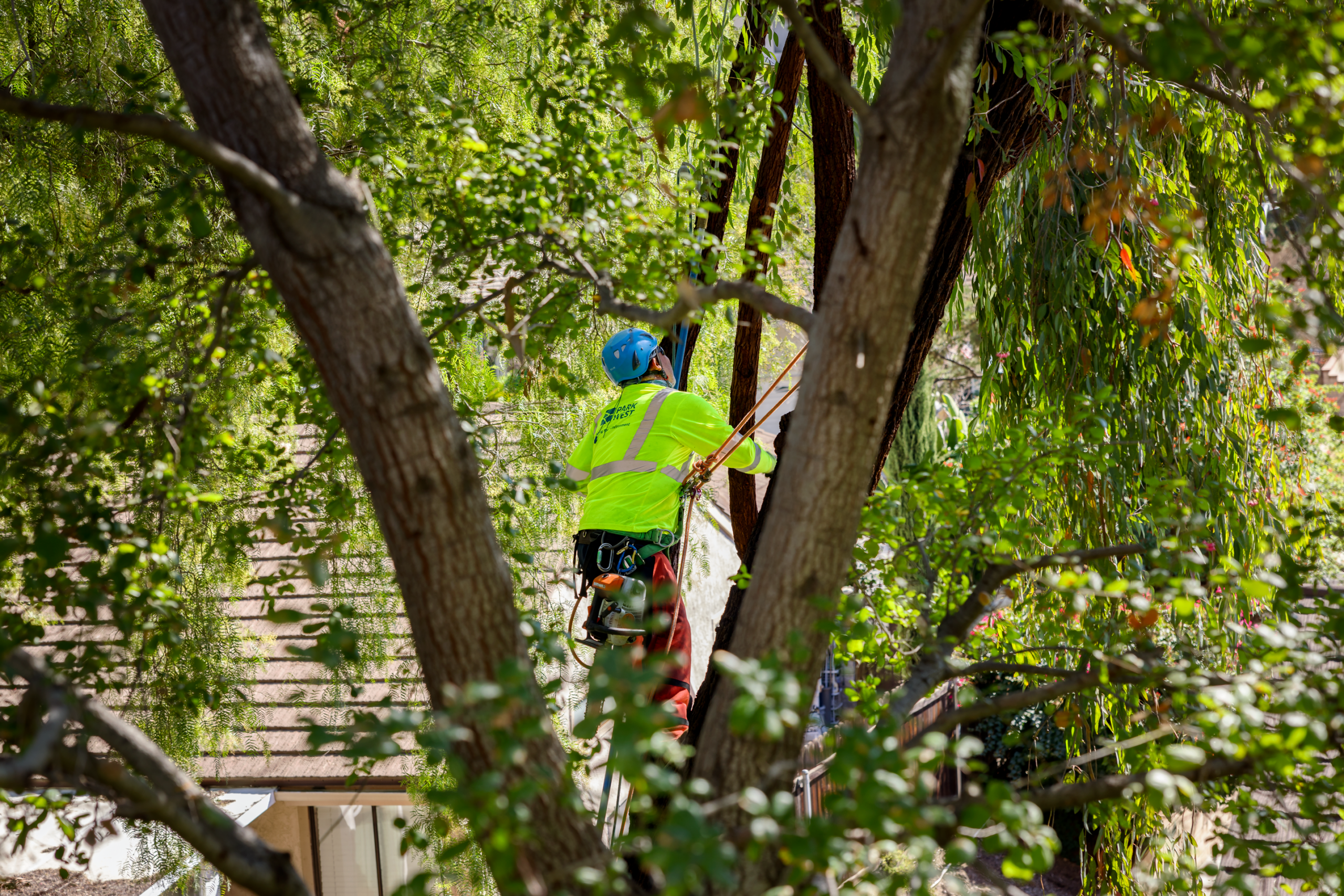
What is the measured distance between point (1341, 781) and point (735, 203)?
14.7 feet

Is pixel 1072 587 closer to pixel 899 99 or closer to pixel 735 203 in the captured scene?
pixel 899 99

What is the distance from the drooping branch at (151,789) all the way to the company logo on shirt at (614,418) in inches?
86.5

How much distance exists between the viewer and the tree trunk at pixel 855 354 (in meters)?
1.60

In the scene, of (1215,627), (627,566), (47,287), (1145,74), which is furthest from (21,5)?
(1215,627)

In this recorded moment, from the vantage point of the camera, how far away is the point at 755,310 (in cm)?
398

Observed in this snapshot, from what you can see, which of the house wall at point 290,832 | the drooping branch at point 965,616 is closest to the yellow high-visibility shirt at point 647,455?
the drooping branch at point 965,616

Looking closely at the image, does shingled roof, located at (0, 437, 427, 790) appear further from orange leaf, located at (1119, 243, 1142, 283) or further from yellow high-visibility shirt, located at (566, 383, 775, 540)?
orange leaf, located at (1119, 243, 1142, 283)

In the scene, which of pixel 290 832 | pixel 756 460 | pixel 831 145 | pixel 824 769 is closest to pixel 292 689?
pixel 290 832

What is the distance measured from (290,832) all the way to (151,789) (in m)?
4.71

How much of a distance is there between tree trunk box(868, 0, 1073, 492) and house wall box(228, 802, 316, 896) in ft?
13.3

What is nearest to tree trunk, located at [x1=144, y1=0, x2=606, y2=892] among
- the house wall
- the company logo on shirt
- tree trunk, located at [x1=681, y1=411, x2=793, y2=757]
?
tree trunk, located at [x1=681, y1=411, x2=793, y2=757]

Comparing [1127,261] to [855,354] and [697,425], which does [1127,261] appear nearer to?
[697,425]

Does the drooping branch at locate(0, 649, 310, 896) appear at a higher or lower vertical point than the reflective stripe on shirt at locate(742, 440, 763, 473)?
lower

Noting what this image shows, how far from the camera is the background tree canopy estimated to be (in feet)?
4.75
